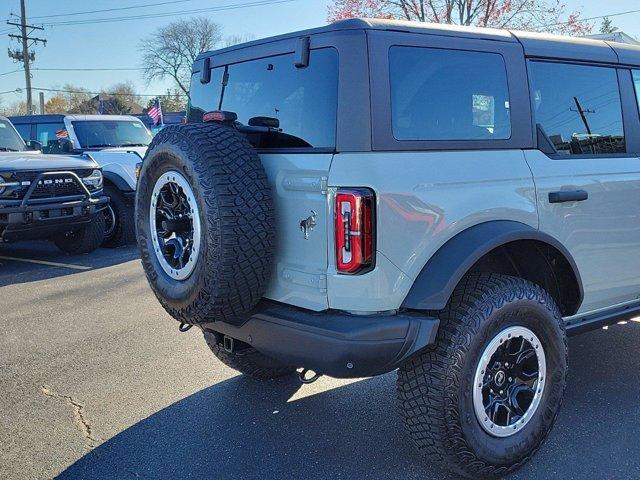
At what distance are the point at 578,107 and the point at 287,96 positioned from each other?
1671mm

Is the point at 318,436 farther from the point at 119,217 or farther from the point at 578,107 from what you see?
the point at 119,217

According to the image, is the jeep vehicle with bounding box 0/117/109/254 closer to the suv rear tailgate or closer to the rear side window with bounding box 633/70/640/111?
the suv rear tailgate

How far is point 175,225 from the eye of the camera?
2949 millimetres

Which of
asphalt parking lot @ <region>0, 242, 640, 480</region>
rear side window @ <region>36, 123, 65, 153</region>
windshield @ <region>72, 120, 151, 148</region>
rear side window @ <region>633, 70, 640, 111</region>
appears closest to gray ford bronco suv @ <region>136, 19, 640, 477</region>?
asphalt parking lot @ <region>0, 242, 640, 480</region>

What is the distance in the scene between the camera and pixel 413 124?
9.00 feet

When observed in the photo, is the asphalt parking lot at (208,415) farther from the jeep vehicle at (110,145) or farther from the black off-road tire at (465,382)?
the jeep vehicle at (110,145)

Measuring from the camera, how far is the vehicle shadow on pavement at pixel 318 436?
296 centimetres

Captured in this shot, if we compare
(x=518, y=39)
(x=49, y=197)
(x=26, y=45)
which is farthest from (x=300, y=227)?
(x=26, y=45)

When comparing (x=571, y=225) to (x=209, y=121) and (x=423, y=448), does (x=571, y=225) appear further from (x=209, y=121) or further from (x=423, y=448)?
(x=209, y=121)

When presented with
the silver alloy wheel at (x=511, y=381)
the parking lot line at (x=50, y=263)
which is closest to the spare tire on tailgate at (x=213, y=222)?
the silver alloy wheel at (x=511, y=381)

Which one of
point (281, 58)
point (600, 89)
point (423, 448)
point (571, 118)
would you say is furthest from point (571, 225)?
point (281, 58)

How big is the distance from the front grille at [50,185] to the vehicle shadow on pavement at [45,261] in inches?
36.7

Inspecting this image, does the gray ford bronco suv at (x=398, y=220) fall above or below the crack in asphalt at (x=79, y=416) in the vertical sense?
above

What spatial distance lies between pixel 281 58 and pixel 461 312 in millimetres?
1504
